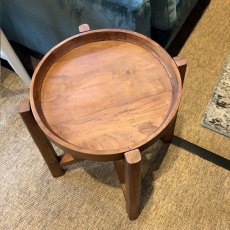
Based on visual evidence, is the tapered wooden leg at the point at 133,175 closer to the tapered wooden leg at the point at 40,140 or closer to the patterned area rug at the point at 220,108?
the tapered wooden leg at the point at 40,140

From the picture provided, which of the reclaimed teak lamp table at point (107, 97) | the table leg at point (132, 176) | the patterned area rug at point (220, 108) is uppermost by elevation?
the reclaimed teak lamp table at point (107, 97)

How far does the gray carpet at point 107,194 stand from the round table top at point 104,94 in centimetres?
47

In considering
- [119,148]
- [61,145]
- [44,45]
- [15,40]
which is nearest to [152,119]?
[119,148]

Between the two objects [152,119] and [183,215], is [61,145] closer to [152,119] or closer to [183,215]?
[152,119]

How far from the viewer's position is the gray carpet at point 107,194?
1186mm

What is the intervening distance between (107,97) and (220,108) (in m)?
0.74

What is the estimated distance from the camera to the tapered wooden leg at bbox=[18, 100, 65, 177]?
884 mm

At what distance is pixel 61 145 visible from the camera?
0.83 meters

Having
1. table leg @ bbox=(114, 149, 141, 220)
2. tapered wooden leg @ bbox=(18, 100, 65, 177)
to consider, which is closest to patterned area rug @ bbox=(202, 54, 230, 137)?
table leg @ bbox=(114, 149, 141, 220)

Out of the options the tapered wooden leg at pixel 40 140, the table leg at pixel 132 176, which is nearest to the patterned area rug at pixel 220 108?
the table leg at pixel 132 176

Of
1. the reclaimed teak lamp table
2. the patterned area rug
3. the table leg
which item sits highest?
the reclaimed teak lamp table

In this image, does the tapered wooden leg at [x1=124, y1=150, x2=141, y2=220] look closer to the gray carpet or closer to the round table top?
the round table top

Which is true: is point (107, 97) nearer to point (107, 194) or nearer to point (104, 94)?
point (104, 94)

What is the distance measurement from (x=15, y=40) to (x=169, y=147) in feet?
3.20
